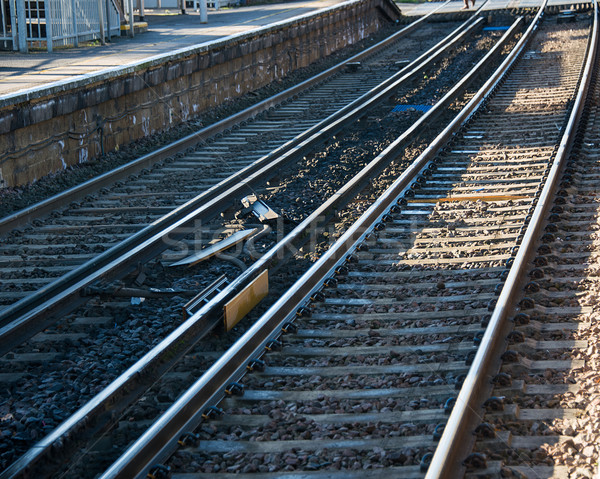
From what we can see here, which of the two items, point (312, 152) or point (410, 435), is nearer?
point (410, 435)

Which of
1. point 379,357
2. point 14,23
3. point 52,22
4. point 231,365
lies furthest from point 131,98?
point 379,357

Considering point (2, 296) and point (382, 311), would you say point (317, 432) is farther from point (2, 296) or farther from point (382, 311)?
point (2, 296)

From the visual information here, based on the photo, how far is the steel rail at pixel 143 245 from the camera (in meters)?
5.83

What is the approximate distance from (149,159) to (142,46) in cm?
600

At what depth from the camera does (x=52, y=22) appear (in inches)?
601

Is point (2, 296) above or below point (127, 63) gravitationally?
below

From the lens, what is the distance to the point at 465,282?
611 centimetres

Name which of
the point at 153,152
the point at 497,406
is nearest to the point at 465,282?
the point at 497,406

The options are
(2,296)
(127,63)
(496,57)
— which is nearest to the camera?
(2,296)

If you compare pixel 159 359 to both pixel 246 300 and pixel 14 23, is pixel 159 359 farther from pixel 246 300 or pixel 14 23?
pixel 14 23

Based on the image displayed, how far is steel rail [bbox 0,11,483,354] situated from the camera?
5832 mm

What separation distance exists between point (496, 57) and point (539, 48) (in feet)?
5.38

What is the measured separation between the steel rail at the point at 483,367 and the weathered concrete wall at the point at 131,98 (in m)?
6.12

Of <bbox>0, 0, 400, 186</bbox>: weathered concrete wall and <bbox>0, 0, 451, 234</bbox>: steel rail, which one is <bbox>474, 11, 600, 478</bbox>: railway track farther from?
<bbox>0, 0, 400, 186</bbox>: weathered concrete wall
